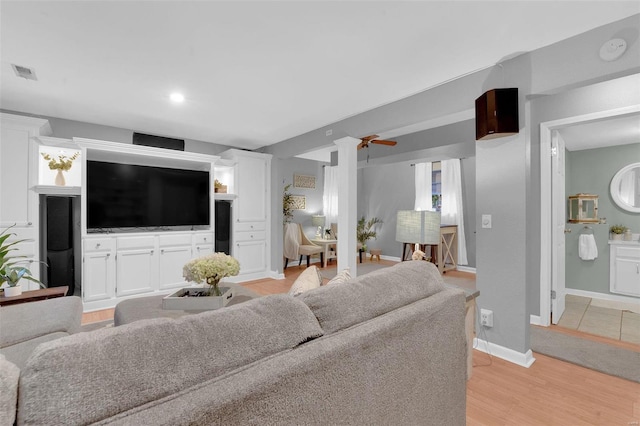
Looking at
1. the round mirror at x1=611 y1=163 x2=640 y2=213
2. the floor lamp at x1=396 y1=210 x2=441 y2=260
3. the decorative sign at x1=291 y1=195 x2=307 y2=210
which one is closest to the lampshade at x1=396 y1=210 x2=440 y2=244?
the floor lamp at x1=396 y1=210 x2=441 y2=260

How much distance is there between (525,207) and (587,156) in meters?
3.11

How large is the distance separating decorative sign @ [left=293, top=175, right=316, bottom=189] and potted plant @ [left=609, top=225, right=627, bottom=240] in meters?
5.19

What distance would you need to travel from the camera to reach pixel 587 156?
4180 mm

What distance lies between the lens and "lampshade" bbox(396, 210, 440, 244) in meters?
1.86

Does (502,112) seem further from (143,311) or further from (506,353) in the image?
(143,311)

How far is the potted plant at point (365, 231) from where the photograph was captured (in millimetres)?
6682

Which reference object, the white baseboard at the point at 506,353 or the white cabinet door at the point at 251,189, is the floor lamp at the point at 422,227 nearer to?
the white baseboard at the point at 506,353

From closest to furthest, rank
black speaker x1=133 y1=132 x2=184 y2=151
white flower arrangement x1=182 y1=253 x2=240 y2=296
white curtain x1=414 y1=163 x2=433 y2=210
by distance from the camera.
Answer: white flower arrangement x1=182 y1=253 x2=240 y2=296
black speaker x1=133 y1=132 x2=184 y2=151
white curtain x1=414 y1=163 x2=433 y2=210

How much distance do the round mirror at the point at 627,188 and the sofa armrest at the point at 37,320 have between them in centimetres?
601

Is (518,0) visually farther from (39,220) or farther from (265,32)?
(39,220)

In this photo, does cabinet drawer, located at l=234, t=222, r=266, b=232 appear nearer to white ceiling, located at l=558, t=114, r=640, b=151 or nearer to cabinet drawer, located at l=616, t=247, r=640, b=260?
white ceiling, located at l=558, t=114, r=640, b=151

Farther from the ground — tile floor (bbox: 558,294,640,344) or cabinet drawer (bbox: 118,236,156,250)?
cabinet drawer (bbox: 118,236,156,250)

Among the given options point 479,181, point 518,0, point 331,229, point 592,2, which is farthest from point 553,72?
point 331,229

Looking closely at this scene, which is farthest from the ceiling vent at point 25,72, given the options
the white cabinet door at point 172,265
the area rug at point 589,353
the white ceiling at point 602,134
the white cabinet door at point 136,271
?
the white ceiling at point 602,134
